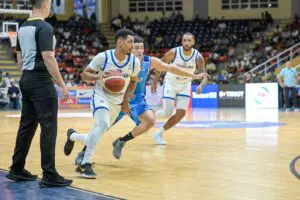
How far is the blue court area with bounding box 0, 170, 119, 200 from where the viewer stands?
15.6ft

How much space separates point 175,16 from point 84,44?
6.58m

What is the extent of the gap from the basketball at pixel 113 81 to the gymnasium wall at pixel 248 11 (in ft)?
100

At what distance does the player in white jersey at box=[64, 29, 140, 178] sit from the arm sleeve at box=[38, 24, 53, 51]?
100 centimetres

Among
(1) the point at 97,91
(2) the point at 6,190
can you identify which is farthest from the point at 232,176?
(2) the point at 6,190

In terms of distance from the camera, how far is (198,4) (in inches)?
1478

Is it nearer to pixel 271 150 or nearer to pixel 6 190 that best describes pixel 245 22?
pixel 271 150

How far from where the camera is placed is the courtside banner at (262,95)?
23.4m

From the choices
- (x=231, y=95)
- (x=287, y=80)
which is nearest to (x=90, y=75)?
(x=287, y=80)

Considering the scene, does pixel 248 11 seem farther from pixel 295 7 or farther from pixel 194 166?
pixel 194 166

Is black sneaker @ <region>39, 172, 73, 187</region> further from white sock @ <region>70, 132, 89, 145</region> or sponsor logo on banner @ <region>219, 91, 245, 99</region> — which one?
sponsor logo on banner @ <region>219, 91, 245, 99</region>

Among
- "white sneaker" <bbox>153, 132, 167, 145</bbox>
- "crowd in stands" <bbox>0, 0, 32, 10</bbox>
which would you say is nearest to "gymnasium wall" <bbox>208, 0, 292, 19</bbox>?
"crowd in stands" <bbox>0, 0, 32, 10</bbox>

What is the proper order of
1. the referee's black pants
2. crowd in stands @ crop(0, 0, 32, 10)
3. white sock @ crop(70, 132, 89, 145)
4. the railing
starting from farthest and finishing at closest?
crowd in stands @ crop(0, 0, 32, 10) → the railing → white sock @ crop(70, 132, 89, 145) → the referee's black pants

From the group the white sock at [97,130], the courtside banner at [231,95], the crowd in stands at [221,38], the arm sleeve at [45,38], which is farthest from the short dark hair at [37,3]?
the crowd in stands at [221,38]

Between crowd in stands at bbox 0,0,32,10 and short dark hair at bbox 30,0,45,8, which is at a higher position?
crowd in stands at bbox 0,0,32,10
